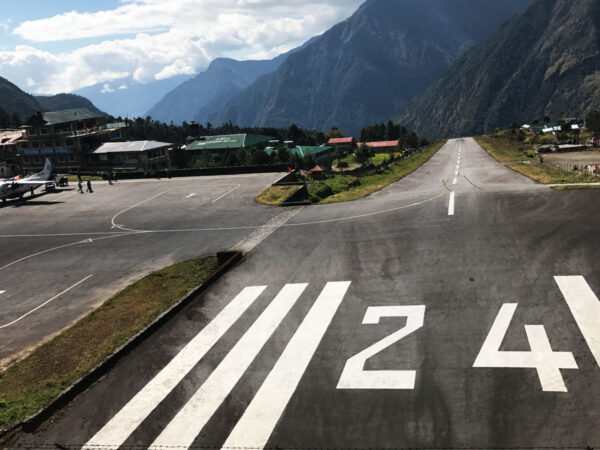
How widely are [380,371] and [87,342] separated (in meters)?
13.1

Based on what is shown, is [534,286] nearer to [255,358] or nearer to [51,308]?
[255,358]

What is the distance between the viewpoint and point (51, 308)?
25.1 metres

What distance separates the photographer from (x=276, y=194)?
50.3 m

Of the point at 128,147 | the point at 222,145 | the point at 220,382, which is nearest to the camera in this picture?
the point at 220,382

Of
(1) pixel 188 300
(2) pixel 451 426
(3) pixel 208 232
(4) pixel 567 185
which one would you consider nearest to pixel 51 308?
(1) pixel 188 300

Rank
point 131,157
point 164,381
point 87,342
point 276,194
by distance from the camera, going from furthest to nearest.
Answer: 1. point 131,157
2. point 276,194
3. point 87,342
4. point 164,381

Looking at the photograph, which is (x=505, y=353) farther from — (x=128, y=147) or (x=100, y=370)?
(x=128, y=147)

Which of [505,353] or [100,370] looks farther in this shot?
[100,370]

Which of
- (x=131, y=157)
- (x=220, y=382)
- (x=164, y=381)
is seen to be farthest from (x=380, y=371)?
(x=131, y=157)

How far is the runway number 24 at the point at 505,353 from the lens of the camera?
46.1ft

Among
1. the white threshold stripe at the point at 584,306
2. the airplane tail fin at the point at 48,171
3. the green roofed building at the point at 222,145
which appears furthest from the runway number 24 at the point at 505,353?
the green roofed building at the point at 222,145

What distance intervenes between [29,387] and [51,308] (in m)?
9.34

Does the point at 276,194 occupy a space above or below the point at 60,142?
below

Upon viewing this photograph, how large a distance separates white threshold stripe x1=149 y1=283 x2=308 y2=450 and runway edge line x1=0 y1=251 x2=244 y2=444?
4344mm
